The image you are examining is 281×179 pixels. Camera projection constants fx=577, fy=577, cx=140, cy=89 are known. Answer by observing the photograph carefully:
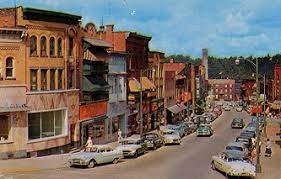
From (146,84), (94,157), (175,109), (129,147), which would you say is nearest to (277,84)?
(175,109)

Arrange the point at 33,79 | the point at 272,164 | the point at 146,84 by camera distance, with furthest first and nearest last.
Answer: the point at 146,84, the point at 33,79, the point at 272,164

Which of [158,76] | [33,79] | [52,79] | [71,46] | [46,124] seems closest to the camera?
[33,79]

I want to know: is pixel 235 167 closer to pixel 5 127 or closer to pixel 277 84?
pixel 5 127

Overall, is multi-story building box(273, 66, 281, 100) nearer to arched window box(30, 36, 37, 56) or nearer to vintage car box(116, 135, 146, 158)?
vintage car box(116, 135, 146, 158)

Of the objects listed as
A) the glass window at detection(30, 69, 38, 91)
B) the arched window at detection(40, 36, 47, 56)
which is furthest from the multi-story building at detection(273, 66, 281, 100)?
the glass window at detection(30, 69, 38, 91)

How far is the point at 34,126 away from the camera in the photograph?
44938mm

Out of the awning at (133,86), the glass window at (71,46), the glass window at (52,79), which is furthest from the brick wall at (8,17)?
the awning at (133,86)

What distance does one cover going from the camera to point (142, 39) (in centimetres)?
7656

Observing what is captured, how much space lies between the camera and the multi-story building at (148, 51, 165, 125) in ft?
277

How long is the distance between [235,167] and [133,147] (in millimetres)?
12858

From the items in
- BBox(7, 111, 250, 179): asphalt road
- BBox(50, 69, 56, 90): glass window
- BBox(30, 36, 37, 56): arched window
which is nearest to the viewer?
BBox(7, 111, 250, 179): asphalt road

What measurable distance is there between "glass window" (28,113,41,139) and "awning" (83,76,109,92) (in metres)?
8.68

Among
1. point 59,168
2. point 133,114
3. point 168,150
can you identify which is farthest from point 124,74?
point 59,168

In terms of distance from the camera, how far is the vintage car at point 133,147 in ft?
148
